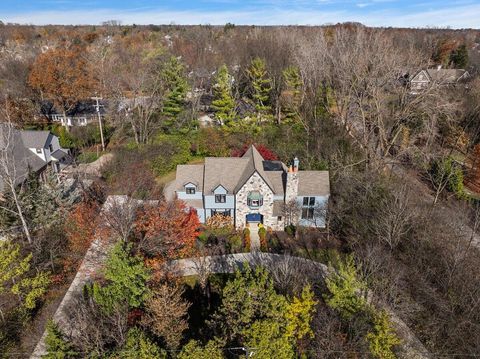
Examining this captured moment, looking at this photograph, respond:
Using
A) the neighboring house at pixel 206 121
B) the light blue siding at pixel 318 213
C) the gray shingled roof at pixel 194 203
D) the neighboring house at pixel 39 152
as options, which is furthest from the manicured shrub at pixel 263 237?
the neighboring house at pixel 206 121

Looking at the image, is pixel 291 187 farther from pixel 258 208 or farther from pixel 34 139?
pixel 34 139

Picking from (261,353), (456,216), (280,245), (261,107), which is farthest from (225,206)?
(261,107)

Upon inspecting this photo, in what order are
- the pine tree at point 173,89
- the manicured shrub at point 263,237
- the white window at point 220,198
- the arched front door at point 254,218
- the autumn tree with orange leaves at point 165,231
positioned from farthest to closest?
1. the pine tree at point 173,89
2. the arched front door at point 254,218
3. the white window at point 220,198
4. the manicured shrub at point 263,237
5. the autumn tree with orange leaves at point 165,231

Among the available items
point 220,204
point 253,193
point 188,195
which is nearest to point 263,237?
point 253,193

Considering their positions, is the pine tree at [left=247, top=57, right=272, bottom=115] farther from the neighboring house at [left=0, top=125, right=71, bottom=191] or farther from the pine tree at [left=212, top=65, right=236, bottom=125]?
the neighboring house at [left=0, top=125, right=71, bottom=191]

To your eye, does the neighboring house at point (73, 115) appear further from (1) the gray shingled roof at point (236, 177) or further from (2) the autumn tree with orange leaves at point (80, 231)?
(2) the autumn tree with orange leaves at point (80, 231)

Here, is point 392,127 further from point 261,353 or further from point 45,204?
point 45,204
